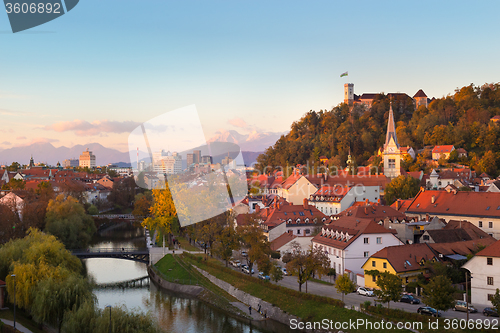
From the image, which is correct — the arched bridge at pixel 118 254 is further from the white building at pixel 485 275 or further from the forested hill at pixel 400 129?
the forested hill at pixel 400 129

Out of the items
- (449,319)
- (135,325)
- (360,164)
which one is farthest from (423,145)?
(135,325)

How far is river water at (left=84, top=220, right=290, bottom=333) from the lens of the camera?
804 inches

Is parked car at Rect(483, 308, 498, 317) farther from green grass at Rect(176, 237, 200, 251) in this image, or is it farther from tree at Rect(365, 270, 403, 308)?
green grass at Rect(176, 237, 200, 251)

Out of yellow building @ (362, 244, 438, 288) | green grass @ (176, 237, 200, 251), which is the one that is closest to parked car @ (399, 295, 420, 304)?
yellow building @ (362, 244, 438, 288)

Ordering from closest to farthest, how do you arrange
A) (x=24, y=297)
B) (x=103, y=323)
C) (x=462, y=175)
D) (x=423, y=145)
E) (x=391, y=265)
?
(x=103, y=323)
(x=24, y=297)
(x=391, y=265)
(x=462, y=175)
(x=423, y=145)

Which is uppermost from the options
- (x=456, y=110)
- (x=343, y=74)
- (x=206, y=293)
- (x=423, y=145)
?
(x=343, y=74)

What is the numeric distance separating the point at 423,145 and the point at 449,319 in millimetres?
54551

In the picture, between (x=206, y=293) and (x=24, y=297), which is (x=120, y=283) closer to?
(x=206, y=293)

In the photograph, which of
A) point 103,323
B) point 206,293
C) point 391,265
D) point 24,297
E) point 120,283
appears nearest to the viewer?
point 103,323

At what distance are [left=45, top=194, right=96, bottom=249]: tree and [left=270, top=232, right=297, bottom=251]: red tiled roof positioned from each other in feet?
51.1

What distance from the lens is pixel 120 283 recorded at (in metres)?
27.8

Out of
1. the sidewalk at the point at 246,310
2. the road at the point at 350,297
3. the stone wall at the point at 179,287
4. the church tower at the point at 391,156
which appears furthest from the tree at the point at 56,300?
the church tower at the point at 391,156

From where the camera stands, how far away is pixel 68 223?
1351 inches

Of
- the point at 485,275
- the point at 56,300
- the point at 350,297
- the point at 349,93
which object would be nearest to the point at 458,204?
the point at 485,275
